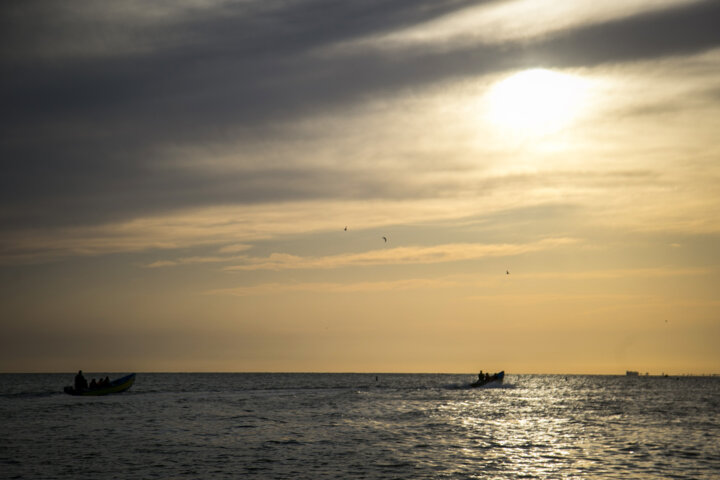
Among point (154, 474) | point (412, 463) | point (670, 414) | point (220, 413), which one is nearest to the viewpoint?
point (154, 474)

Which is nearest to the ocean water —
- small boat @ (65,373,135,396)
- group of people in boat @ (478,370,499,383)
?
small boat @ (65,373,135,396)

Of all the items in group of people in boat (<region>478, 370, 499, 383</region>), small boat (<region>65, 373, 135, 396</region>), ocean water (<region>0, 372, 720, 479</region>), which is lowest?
ocean water (<region>0, 372, 720, 479</region>)

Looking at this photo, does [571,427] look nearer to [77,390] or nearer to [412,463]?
[412,463]

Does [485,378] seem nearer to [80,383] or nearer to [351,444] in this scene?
[80,383]

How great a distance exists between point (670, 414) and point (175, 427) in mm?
54571

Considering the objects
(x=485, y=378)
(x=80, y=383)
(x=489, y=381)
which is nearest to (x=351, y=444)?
(x=80, y=383)

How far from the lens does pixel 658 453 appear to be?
4175 cm

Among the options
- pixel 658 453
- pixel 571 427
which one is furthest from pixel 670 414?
pixel 658 453

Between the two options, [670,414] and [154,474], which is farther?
[670,414]

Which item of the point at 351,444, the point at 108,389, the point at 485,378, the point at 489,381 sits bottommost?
Result: the point at 351,444

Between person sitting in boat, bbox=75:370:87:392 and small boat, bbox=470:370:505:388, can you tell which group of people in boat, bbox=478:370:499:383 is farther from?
person sitting in boat, bbox=75:370:87:392

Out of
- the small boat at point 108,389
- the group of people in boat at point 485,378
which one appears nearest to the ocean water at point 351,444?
the small boat at point 108,389

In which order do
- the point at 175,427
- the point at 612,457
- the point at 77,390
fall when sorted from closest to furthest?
the point at 612,457, the point at 175,427, the point at 77,390

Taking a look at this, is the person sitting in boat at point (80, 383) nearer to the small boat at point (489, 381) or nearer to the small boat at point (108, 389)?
the small boat at point (108, 389)
